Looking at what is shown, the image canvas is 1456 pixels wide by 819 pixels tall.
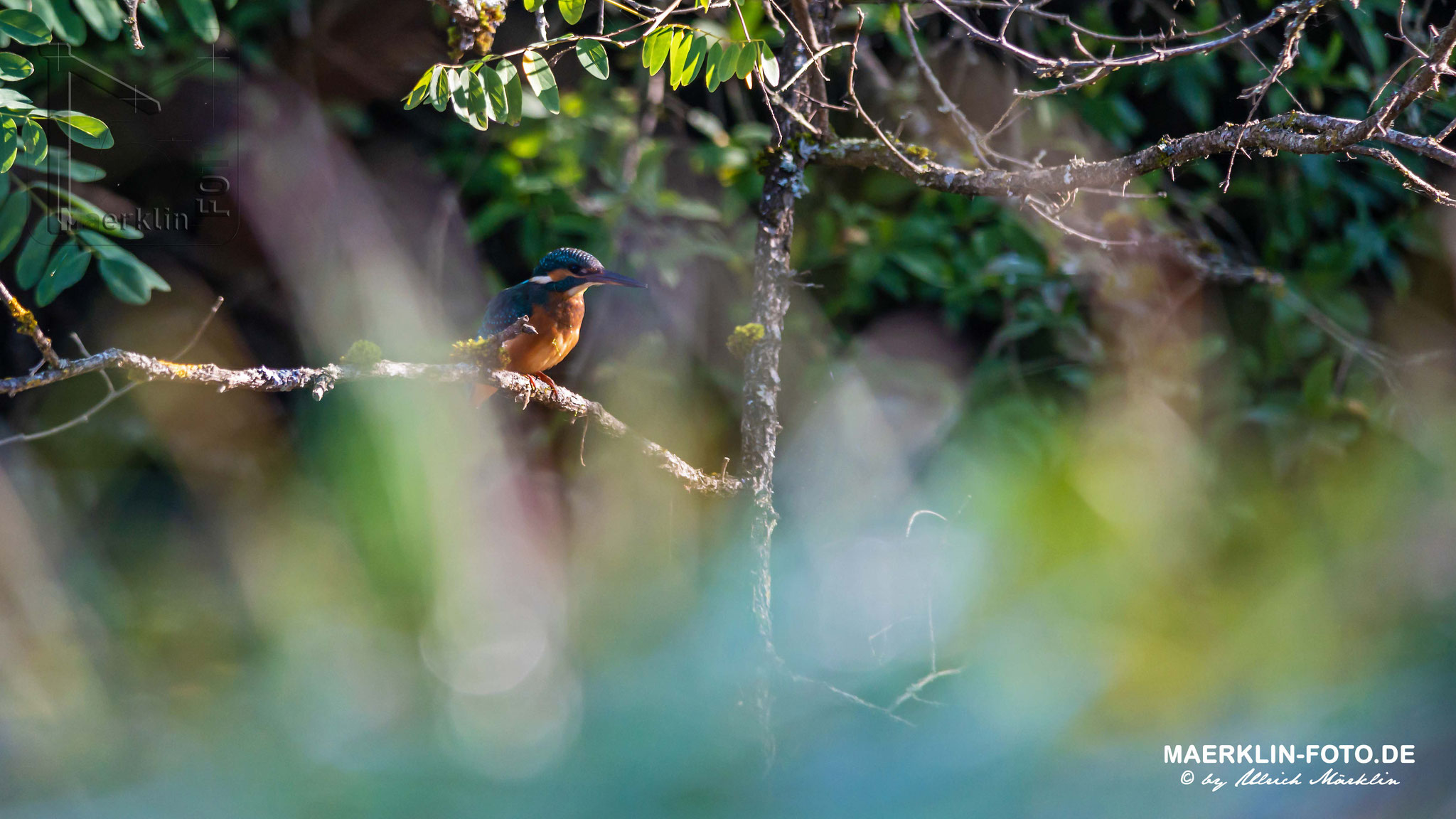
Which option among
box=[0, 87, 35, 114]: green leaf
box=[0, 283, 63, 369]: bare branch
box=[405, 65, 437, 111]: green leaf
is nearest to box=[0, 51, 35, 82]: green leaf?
box=[0, 87, 35, 114]: green leaf

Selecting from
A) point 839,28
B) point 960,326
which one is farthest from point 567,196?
point 960,326

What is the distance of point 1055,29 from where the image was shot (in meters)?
2.34

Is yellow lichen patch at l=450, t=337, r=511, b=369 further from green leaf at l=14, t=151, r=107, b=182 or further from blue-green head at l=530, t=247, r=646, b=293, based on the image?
green leaf at l=14, t=151, r=107, b=182

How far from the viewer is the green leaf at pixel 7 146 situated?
42.2 inches

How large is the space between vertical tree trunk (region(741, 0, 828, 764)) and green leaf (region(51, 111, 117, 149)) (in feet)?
3.14

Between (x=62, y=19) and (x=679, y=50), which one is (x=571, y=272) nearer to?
(x=679, y=50)

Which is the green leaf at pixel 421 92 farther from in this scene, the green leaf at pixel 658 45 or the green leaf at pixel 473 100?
the green leaf at pixel 658 45

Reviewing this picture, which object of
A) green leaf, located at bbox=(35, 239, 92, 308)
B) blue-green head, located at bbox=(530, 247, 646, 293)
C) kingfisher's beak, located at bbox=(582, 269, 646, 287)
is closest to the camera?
kingfisher's beak, located at bbox=(582, 269, 646, 287)

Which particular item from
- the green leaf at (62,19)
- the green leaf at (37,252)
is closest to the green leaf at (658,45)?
the green leaf at (62,19)

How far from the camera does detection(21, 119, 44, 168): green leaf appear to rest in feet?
3.48

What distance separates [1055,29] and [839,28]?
2.19 feet

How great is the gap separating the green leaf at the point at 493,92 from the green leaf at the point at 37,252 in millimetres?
1198

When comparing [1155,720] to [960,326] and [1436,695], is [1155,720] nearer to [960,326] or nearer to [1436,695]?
[1436,695]

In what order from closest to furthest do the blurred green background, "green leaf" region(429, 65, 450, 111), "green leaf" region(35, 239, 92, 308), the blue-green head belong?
1. "green leaf" region(429, 65, 450, 111)
2. the blue-green head
3. "green leaf" region(35, 239, 92, 308)
4. the blurred green background
